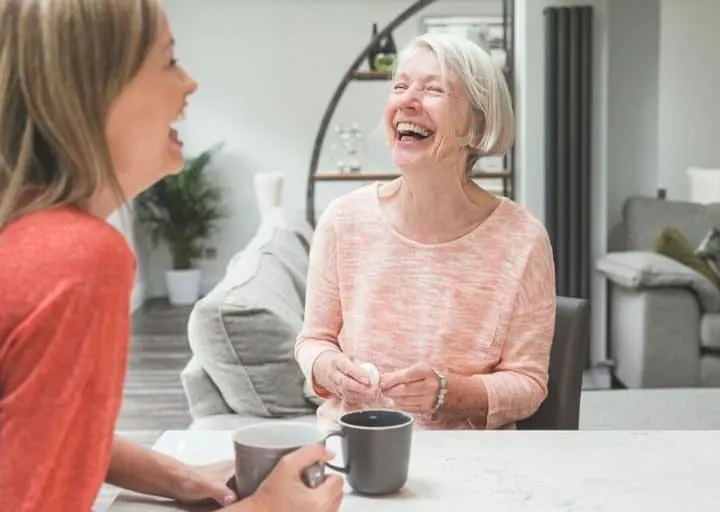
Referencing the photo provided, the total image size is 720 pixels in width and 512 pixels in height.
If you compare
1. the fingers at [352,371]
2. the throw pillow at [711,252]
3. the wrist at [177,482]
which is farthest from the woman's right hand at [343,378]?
the throw pillow at [711,252]

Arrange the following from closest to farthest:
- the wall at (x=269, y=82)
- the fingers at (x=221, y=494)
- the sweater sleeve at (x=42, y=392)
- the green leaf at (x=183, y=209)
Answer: the sweater sleeve at (x=42, y=392) → the fingers at (x=221, y=494) → the green leaf at (x=183, y=209) → the wall at (x=269, y=82)

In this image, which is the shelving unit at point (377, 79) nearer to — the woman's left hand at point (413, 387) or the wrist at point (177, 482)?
the woman's left hand at point (413, 387)

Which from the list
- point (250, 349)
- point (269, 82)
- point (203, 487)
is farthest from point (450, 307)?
point (269, 82)

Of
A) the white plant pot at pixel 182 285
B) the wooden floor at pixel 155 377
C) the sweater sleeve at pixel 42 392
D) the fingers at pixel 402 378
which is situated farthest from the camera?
the white plant pot at pixel 182 285

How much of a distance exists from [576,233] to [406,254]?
122 inches

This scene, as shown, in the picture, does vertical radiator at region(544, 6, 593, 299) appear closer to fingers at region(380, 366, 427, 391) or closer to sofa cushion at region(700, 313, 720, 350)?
sofa cushion at region(700, 313, 720, 350)

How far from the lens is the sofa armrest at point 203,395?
2514 mm

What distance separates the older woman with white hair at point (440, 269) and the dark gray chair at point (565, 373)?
10 centimetres

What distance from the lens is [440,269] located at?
60.1 inches

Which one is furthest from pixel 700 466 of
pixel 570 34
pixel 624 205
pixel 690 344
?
pixel 624 205

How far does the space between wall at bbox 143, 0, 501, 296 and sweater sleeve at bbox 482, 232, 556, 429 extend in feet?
18.3

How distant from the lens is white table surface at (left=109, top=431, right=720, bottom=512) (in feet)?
3.25

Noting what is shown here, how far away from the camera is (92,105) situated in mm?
767

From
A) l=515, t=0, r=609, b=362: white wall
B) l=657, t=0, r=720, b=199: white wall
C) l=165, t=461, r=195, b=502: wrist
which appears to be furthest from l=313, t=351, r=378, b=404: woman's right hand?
l=657, t=0, r=720, b=199: white wall
